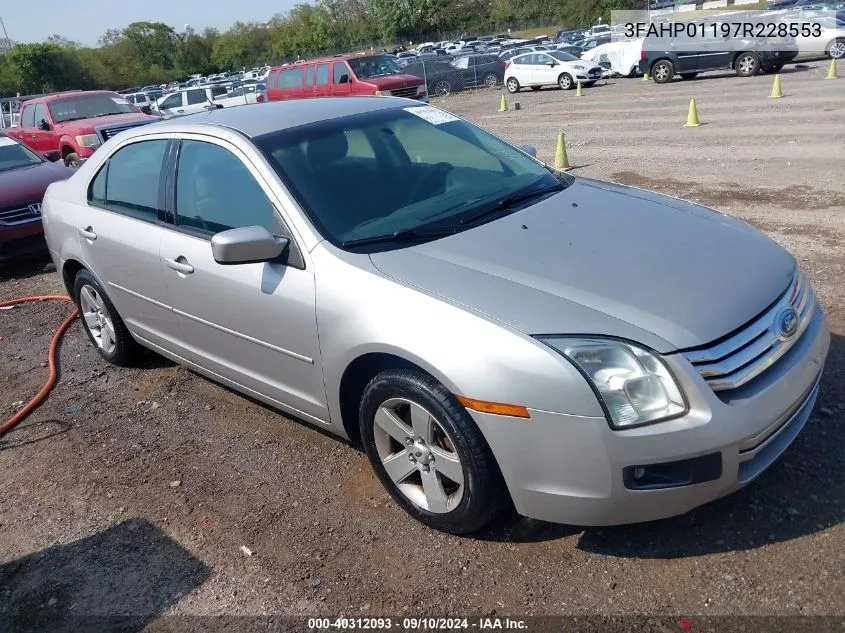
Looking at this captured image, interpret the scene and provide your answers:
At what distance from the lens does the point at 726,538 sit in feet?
9.83

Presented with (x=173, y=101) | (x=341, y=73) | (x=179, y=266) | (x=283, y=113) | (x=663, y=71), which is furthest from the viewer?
(x=173, y=101)

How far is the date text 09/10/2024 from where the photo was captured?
2744mm

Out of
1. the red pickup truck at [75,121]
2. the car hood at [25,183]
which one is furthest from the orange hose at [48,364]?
the red pickup truck at [75,121]

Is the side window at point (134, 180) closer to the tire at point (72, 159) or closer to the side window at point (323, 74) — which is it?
the tire at point (72, 159)

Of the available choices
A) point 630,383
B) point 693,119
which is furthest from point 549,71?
point 630,383

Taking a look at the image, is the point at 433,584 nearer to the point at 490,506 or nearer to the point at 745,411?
the point at 490,506

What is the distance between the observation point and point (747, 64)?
72.8 ft

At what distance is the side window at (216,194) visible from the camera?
3660mm

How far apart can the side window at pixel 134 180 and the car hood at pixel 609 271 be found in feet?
6.06

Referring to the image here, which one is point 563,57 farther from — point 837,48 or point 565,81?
point 837,48

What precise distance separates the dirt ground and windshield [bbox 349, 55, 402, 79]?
17.6 m

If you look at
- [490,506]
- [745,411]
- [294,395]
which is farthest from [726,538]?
[294,395]

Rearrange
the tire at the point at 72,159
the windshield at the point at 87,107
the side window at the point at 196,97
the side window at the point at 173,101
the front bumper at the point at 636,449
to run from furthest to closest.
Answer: the side window at the point at 173,101
the side window at the point at 196,97
the windshield at the point at 87,107
the tire at the point at 72,159
the front bumper at the point at 636,449

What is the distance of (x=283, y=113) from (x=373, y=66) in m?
19.3
